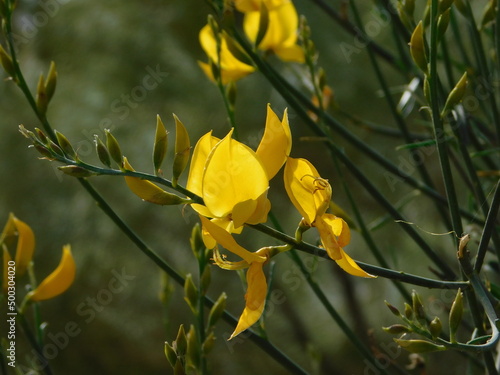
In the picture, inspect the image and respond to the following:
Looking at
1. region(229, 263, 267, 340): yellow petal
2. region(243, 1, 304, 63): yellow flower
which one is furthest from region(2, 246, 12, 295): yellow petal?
region(243, 1, 304, 63): yellow flower

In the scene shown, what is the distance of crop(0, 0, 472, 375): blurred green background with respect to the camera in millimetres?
1400

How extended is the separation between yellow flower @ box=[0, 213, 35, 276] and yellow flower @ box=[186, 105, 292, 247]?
23 centimetres

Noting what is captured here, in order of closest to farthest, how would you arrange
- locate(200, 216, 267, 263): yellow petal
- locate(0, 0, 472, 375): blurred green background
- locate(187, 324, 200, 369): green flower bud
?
locate(200, 216, 267, 263): yellow petal → locate(187, 324, 200, 369): green flower bud → locate(0, 0, 472, 375): blurred green background

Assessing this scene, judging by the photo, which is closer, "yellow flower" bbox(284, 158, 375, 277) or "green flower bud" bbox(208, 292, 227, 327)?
"yellow flower" bbox(284, 158, 375, 277)

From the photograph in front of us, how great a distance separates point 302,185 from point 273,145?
0.08 feet

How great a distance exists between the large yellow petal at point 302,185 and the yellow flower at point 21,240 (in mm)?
263

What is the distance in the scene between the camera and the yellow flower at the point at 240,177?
1.09ft

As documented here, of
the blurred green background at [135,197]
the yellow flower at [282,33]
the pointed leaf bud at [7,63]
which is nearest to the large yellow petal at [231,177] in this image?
the pointed leaf bud at [7,63]

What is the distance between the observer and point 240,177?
1.10 ft

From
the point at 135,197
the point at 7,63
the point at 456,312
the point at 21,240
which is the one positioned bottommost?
the point at 135,197

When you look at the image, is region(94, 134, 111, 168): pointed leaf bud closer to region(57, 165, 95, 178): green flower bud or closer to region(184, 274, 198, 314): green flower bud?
region(57, 165, 95, 178): green flower bud

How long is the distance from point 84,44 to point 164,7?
21cm

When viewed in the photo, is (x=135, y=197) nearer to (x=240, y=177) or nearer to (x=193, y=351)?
(x=193, y=351)

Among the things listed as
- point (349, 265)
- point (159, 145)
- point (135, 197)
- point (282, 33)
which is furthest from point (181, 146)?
point (135, 197)
